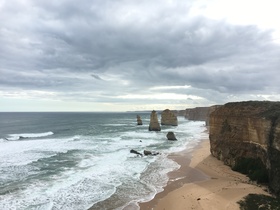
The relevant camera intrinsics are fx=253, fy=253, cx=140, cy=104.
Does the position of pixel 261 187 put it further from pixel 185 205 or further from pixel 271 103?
pixel 271 103

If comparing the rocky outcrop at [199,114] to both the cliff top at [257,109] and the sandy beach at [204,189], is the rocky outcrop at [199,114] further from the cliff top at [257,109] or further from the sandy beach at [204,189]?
the sandy beach at [204,189]

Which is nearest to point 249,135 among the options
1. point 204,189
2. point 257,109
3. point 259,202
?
point 257,109

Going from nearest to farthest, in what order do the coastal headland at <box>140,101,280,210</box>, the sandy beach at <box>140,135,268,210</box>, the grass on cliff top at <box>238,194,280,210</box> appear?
the grass on cliff top at <box>238,194,280,210</box> → the sandy beach at <box>140,135,268,210</box> → the coastal headland at <box>140,101,280,210</box>

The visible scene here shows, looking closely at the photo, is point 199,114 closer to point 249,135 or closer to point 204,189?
point 249,135

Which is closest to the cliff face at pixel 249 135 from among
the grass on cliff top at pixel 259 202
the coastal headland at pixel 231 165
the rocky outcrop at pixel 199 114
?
the coastal headland at pixel 231 165

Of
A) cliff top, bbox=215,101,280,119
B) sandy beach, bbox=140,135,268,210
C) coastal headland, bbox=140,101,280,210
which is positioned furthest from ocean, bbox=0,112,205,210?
cliff top, bbox=215,101,280,119

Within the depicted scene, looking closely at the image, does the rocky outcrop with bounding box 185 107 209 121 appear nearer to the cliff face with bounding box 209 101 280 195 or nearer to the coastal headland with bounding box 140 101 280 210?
the cliff face with bounding box 209 101 280 195
